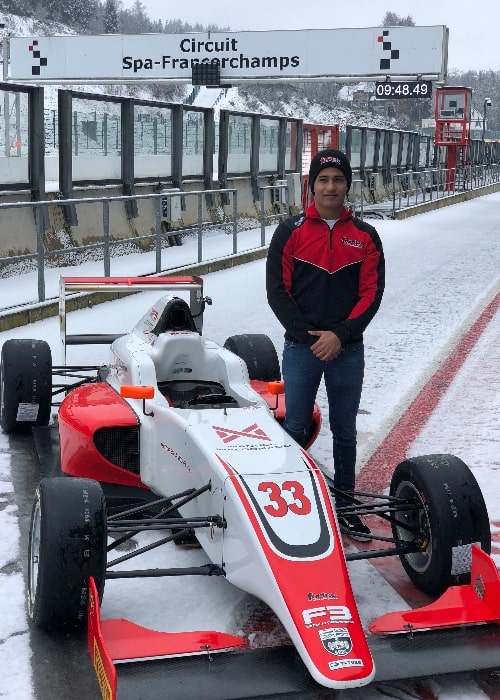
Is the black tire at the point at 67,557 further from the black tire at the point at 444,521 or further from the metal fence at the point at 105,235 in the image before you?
the metal fence at the point at 105,235

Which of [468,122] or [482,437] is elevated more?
[468,122]

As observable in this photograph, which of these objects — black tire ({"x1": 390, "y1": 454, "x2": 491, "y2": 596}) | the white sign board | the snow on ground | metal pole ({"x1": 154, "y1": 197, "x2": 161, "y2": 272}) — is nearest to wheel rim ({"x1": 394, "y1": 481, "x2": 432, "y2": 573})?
black tire ({"x1": 390, "y1": 454, "x2": 491, "y2": 596})

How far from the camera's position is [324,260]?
469 centimetres

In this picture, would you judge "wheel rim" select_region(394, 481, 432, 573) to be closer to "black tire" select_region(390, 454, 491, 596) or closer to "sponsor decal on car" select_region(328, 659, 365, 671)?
"black tire" select_region(390, 454, 491, 596)

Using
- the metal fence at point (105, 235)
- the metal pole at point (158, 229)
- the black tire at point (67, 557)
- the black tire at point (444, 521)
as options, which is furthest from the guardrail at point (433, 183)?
the black tire at point (67, 557)

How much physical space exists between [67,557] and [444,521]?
1442 millimetres

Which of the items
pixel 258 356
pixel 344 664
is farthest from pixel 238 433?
pixel 258 356

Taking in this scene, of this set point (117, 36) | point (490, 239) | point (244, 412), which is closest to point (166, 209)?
point (490, 239)

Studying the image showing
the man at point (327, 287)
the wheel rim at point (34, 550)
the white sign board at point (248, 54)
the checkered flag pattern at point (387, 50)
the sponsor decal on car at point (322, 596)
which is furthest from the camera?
the white sign board at point (248, 54)

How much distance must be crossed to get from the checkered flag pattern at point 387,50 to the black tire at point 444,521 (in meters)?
32.8

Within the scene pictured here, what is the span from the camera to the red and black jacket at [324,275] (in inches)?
184

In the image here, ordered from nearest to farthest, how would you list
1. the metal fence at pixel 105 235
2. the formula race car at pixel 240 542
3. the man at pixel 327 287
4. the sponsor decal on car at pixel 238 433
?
the formula race car at pixel 240 542 → the sponsor decal on car at pixel 238 433 → the man at pixel 327 287 → the metal fence at pixel 105 235

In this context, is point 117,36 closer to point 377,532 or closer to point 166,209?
point 166,209

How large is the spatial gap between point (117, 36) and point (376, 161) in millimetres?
12036
